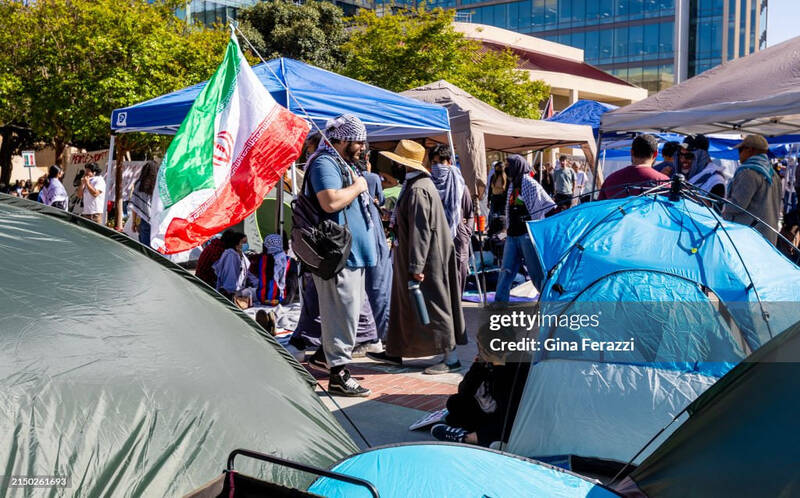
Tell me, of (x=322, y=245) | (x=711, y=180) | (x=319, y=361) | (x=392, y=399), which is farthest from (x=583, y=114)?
(x=322, y=245)

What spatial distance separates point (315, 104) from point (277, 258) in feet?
6.95

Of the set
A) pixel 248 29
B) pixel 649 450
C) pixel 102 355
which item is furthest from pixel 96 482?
pixel 248 29

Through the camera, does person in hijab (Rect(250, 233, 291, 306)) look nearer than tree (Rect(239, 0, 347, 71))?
Yes

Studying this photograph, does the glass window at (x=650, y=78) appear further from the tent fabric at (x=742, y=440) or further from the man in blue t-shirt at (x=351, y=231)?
the tent fabric at (x=742, y=440)

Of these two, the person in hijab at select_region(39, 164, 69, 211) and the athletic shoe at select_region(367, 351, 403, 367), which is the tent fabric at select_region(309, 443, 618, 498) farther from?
the person in hijab at select_region(39, 164, 69, 211)

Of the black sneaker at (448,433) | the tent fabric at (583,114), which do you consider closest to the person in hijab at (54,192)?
the tent fabric at (583,114)

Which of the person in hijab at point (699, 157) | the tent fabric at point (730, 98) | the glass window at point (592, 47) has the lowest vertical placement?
the person in hijab at point (699, 157)

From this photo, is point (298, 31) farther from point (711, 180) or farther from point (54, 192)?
point (711, 180)

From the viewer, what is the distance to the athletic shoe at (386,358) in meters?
6.09

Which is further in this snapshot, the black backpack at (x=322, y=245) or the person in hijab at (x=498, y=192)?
the person in hijab at (x=498, y=192)

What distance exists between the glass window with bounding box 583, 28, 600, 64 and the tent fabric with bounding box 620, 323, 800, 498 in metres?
60.7

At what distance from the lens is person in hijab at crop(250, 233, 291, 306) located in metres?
8.63

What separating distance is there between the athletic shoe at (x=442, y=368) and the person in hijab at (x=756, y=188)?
3.10 m

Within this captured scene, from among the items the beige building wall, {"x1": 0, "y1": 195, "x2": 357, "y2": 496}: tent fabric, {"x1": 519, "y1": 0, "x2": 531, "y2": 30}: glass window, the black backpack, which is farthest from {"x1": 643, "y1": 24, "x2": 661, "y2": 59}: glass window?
{"x1": 0, "y1": 195, "x2": 357, "y2": 496}: tent fabric
